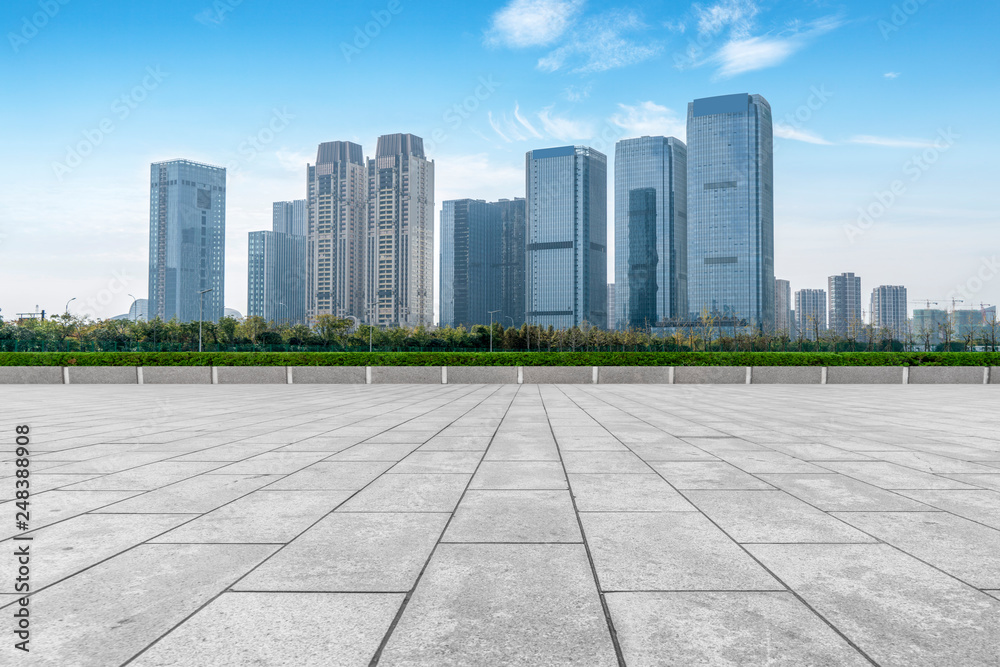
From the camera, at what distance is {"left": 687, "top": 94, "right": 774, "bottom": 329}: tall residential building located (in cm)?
17462

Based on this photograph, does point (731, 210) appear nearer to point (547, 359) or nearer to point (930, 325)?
point (930, 325)

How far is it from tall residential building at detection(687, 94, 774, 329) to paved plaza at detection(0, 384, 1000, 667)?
175541mm

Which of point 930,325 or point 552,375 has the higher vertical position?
point 930,325

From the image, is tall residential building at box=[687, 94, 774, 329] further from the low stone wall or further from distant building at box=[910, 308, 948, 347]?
the low stone wall

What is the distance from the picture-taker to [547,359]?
2655 cm

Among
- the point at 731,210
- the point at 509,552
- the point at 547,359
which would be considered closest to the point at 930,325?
the point at 547,359

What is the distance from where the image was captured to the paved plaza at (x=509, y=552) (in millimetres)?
2783

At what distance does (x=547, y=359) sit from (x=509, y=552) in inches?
890

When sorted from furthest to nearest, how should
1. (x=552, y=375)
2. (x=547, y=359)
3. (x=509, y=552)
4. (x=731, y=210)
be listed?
(x=731, y=210) → (x=547, y=359) → (x=552, y=375) → (x=509, y=552)

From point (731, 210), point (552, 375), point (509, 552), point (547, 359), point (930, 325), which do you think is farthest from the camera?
point (731, 210)

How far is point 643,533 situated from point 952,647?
199cm

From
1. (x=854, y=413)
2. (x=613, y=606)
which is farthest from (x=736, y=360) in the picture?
(x=613, y=606)

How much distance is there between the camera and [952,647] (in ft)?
9.01

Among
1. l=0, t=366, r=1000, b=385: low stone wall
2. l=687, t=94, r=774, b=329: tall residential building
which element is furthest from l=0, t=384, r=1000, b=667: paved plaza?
l=687, t=94, r=774, b=329: tall residential building
